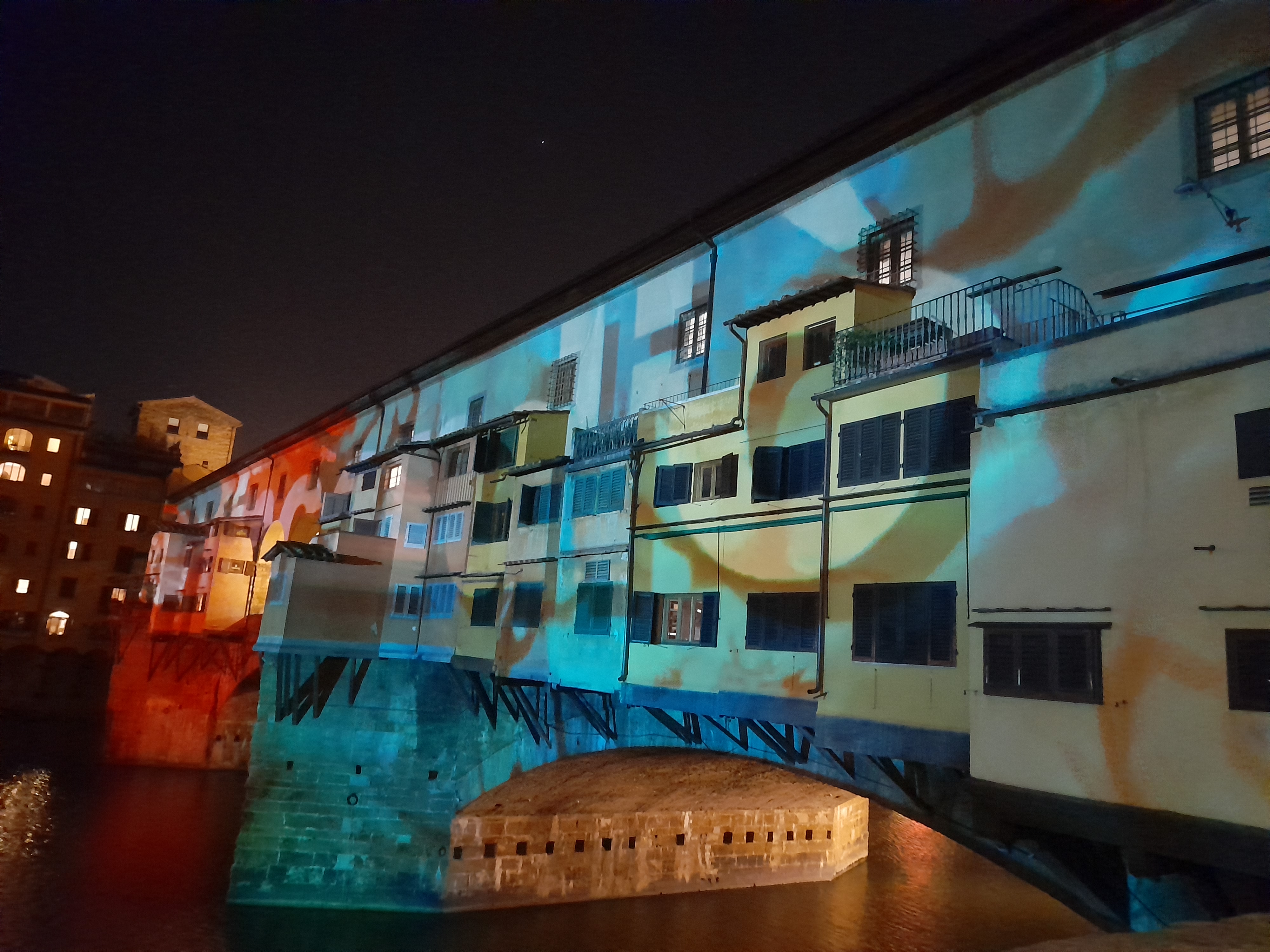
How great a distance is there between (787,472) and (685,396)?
6835mm

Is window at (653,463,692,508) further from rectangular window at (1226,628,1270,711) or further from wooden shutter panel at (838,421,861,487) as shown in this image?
rectangular window at (1226,628,1270,711)

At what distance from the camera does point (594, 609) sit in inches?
845

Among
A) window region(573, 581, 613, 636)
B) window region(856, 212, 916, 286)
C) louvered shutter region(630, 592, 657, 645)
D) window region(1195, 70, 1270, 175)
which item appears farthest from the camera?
window region(573, 581, 613, 636)

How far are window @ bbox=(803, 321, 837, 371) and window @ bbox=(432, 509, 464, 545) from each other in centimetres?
1588

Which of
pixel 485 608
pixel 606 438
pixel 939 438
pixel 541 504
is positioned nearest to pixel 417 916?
pixel 485 608

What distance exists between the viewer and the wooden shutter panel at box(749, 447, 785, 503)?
668 inches

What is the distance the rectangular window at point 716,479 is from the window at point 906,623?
4.28 meters

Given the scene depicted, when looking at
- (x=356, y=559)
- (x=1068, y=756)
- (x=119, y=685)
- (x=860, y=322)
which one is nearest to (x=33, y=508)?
(x=119, y=685)

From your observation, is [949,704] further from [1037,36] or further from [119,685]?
[119,685]

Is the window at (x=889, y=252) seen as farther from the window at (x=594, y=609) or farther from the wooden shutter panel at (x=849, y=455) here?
the window at (x=594, y=609)

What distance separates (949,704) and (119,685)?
49.8 meters


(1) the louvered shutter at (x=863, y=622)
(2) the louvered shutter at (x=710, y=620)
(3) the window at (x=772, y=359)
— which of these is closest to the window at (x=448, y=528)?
(2) the louvered shutter at (x=710, y=620)

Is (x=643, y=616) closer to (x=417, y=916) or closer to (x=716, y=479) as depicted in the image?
(x=716, y=479)

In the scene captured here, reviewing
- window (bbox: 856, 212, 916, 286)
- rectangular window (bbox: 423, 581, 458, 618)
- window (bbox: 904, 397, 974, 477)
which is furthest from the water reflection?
window (bbox: 856, 212, 916, 286)
